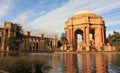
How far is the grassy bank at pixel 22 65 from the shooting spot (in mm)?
13578

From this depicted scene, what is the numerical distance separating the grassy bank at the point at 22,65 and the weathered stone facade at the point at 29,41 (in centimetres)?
7932

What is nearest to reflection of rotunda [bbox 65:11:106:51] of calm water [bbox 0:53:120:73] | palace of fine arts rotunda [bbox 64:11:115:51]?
palace of fine arts rotunda [bbox 64:11:115:51]

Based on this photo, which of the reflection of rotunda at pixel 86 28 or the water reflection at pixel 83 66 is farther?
the reflection of rotunda at pixel 86 28

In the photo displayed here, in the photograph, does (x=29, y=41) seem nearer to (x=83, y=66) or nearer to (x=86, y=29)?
(x=86, y=29)

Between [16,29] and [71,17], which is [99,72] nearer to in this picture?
[16,29]

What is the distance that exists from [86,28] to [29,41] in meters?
38.6

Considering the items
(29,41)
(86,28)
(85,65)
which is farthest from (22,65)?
(29,41)

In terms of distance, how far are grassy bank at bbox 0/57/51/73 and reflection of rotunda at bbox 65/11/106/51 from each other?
86524 mm

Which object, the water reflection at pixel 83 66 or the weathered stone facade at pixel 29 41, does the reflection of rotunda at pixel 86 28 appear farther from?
the water reflection at pixel 83 66

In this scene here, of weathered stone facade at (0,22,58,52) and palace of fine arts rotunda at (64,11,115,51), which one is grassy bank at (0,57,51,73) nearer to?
weathered stone facade at (0,22,58,52)

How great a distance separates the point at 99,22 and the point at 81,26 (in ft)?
31.2

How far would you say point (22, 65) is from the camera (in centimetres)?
1388

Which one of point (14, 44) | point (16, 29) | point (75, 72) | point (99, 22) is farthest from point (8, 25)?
point (75, 72)

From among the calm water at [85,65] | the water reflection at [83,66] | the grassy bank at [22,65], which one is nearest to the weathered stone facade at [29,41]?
the calm water at [85,65]
